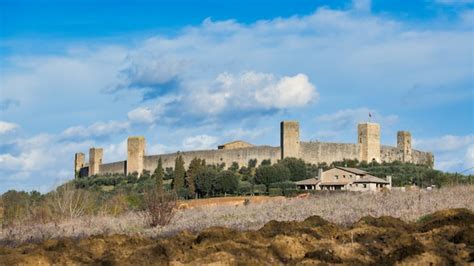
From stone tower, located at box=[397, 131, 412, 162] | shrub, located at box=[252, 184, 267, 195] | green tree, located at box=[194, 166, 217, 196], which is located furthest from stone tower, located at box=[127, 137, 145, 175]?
stone tower, located at box=[397, 131, 412, 162]

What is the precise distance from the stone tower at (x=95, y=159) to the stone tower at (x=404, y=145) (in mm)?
28477

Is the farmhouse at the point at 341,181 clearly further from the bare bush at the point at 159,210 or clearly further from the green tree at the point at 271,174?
the bare bush at the point at 159,210

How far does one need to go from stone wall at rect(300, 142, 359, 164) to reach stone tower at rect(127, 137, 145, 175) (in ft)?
50.8

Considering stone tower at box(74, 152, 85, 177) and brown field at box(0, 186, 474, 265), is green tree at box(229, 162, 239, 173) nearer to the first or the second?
stone tower at box(74, 152, 85, 177)

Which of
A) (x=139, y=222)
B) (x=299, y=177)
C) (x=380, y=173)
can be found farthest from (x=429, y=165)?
(x=139, y=222)

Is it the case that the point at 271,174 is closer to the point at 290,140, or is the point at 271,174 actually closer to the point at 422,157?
the point at 290,140

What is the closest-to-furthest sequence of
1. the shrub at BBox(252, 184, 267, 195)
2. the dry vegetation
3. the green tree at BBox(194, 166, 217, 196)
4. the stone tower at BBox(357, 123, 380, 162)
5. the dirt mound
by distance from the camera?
the dirt mound → the dry vegetation → the shrub at BBox(252, 184, 267, 195) → the green tree at BBox(194, 166, 217, 196) → the stone tower at BBox(357, 123, 380, 162)

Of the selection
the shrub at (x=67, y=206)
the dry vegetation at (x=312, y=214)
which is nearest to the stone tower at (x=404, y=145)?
the shrub at (x=67, y=206)

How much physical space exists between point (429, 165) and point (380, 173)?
1008cm

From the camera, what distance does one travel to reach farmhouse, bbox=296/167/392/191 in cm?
4953

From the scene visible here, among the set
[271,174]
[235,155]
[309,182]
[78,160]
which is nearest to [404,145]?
[235,155]

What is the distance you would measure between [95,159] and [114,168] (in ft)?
12.0

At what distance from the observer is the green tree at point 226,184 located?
51.2 meters

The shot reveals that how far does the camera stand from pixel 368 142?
61625 millimetres
